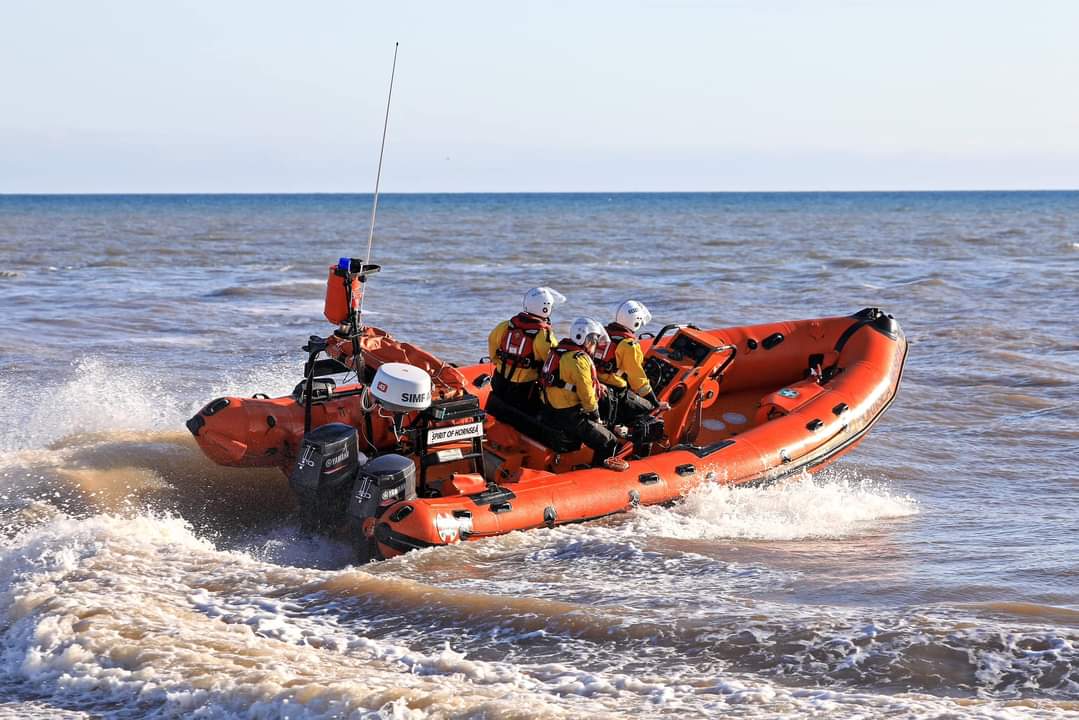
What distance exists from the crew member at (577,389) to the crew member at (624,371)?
0.22m

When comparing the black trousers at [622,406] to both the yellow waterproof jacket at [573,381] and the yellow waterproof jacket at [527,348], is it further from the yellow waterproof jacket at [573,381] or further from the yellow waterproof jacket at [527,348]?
the yellow waterproof jacket at [527,348]

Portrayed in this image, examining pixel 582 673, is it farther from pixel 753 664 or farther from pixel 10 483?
pixel 10 483

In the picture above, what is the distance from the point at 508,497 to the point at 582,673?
6.39 ft

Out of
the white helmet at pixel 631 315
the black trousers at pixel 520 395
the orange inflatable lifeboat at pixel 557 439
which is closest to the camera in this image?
the orange inflatable lifeboat at pixel 557 439

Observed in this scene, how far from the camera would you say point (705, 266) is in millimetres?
24656

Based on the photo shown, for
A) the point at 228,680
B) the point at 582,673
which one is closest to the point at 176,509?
the point at 228,680

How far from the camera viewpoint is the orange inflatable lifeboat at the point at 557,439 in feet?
20.6

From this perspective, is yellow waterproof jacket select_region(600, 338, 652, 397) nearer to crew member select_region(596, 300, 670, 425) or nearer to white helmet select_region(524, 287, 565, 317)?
crew member select_region(596, 300, 670, 425)

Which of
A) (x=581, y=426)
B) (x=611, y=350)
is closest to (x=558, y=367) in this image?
(x=581, y=426)

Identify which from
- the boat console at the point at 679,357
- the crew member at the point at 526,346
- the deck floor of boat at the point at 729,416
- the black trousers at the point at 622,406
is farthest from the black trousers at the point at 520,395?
the deck floor of boat at the point at 729,416

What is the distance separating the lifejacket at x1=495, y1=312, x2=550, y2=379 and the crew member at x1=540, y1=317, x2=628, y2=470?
124 mm

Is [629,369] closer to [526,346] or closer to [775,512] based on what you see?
[526,346]

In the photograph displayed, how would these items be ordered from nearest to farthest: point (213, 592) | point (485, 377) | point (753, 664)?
point (753, 664) < point (213, 592) < point (485, 377)

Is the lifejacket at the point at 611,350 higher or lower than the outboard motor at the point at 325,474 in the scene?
higher
